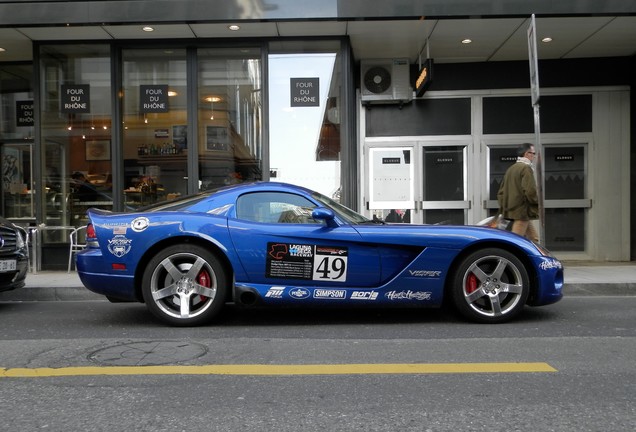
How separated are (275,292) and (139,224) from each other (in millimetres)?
1411

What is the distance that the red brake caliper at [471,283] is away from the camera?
17.0 feet

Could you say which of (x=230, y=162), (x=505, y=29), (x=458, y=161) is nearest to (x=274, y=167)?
(x=230, y=162)

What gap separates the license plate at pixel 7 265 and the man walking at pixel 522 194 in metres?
6.63

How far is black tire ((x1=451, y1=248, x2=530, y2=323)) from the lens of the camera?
16.9ft

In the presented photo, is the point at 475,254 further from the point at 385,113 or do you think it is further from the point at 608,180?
the point at 608,180

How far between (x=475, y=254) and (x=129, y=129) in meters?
6.88

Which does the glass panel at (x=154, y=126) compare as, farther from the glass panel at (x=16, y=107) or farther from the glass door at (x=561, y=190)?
the glass door at (x=561, y=190)

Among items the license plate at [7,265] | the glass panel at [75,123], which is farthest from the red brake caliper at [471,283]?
the glass panel at [75,123]

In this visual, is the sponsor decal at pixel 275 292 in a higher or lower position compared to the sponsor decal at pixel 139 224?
→ lower

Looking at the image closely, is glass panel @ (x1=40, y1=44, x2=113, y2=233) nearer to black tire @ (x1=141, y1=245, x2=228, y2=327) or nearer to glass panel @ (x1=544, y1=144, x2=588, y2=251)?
black tire @ (x1=141, y1=245, x2=228, y2=327)

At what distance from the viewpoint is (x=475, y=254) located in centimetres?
516

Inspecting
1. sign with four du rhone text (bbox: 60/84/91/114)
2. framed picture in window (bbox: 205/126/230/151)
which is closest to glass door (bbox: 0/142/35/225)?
sign with four du rhone text (bbox: 60/84/91/114)

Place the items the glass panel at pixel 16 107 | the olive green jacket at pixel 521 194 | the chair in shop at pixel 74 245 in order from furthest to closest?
the glass panel at pixel 16 107, the chair in shop at pixel 74 245, the olive green jacket at pixel 521 194

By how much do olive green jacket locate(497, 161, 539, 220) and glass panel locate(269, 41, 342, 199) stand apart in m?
2.92
